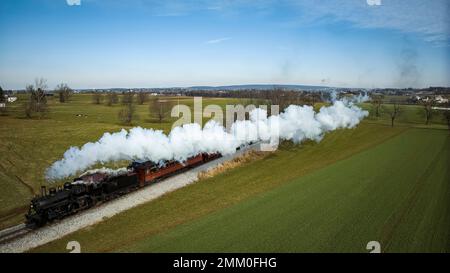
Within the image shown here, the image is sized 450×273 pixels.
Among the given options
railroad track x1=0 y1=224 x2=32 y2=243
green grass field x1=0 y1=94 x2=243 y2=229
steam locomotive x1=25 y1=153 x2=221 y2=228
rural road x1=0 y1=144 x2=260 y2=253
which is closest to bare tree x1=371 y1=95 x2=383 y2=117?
green grass field x1=0 y1=94 x2=243 y2=229

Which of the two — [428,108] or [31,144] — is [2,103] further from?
[428,108]

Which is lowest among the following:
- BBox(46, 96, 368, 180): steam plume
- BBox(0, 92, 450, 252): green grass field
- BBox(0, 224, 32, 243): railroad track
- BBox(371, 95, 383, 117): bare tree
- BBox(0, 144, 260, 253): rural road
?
BBox(0, 224, 32, 243): railroad track

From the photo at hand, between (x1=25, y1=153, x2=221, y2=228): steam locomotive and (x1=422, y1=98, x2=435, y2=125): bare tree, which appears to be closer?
(x1=25, y1=153, x2=221, y2=228): steam locomotive

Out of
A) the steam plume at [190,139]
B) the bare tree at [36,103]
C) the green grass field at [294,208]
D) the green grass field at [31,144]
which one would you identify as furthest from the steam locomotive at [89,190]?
the bare tree at [36,103]

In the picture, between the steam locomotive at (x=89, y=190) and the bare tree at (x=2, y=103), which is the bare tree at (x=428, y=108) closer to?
the steam locomotive at (x=89, y=190)

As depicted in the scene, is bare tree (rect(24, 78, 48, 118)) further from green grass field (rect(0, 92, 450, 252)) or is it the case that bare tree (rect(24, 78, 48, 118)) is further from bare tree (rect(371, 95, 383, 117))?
bare tree (rect(371, 95, 383, 117))

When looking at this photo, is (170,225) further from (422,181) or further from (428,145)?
(428,145)
